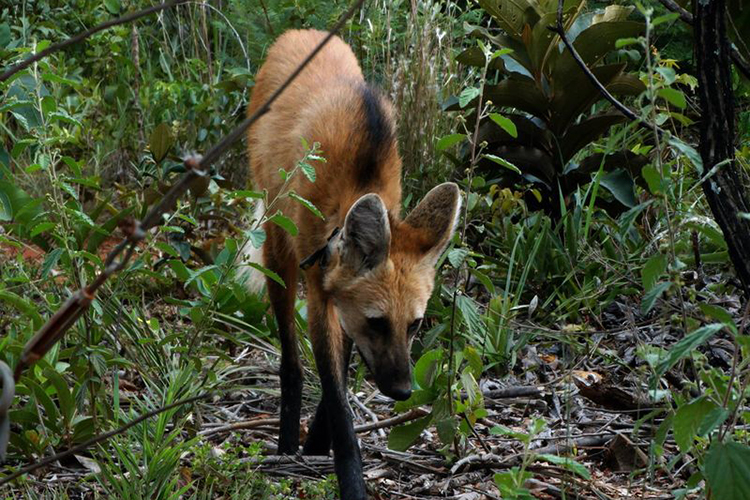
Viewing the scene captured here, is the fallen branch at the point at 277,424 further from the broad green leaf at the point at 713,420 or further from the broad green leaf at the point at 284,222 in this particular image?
the broad green leaf at the point at 713,420

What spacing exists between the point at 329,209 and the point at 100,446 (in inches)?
53.0

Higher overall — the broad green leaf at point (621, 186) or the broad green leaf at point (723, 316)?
the broad green leaf at point (723, 316)

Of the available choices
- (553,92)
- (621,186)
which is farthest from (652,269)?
(553,92)

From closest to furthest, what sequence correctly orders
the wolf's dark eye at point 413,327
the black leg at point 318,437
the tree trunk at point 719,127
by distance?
1. the tree trunk at point 719,127
2. the wolf's dark eye at point 413,327
3. the black leg at point 318,437

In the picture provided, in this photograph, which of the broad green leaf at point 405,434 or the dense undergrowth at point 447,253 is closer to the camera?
the dense undergrowth at point 447,253

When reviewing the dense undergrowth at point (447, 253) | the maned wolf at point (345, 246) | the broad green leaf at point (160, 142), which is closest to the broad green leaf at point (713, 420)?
the dense undergrowth at point (447, 253)

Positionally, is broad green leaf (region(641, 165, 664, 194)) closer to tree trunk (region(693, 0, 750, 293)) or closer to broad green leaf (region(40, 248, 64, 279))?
tree trunk (region(693, 0, 750, 293))

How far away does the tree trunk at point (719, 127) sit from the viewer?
8.58 ft

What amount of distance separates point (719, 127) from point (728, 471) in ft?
3.57

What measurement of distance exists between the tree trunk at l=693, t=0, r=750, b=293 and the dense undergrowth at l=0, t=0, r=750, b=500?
0.13 m

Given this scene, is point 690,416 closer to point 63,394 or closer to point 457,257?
point 457,257

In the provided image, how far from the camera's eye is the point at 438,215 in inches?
147

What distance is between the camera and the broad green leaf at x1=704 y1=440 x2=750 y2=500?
2.01 m

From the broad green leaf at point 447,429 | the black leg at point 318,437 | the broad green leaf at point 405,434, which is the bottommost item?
the black leg at point 318,437
